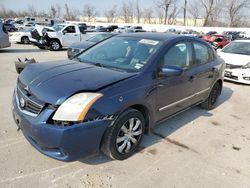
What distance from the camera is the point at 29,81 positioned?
3004 mm

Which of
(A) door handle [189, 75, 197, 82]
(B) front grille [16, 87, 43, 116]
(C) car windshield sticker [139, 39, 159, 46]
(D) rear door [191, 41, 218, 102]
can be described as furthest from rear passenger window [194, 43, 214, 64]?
(B) front grille [16, 87, 43, 116]

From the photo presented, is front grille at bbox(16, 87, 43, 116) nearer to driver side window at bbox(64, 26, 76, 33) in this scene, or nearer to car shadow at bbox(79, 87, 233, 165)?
car shadow at bbox(79, 87, 233, 165)

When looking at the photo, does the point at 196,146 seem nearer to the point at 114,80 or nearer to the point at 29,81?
Result: the point at 114,80

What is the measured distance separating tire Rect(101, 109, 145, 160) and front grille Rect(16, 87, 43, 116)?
2.64 feet

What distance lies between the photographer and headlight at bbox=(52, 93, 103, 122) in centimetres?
250

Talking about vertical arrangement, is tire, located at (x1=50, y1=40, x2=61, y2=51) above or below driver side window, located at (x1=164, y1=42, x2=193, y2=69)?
below

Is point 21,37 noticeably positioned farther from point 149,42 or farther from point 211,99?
point 149,42

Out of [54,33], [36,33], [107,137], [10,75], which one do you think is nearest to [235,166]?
[107,137]

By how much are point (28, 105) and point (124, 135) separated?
3.98 ft

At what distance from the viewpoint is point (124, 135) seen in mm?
3096

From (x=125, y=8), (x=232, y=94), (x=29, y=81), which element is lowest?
(x=232, y=94)

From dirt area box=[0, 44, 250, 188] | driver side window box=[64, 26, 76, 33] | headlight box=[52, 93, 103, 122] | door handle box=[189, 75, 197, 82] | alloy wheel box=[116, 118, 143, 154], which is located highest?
driver side window box=[64, 26, 76, 33]

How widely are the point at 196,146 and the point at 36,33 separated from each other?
15.3 metres

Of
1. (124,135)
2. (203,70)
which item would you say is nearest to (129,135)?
(124,135)
